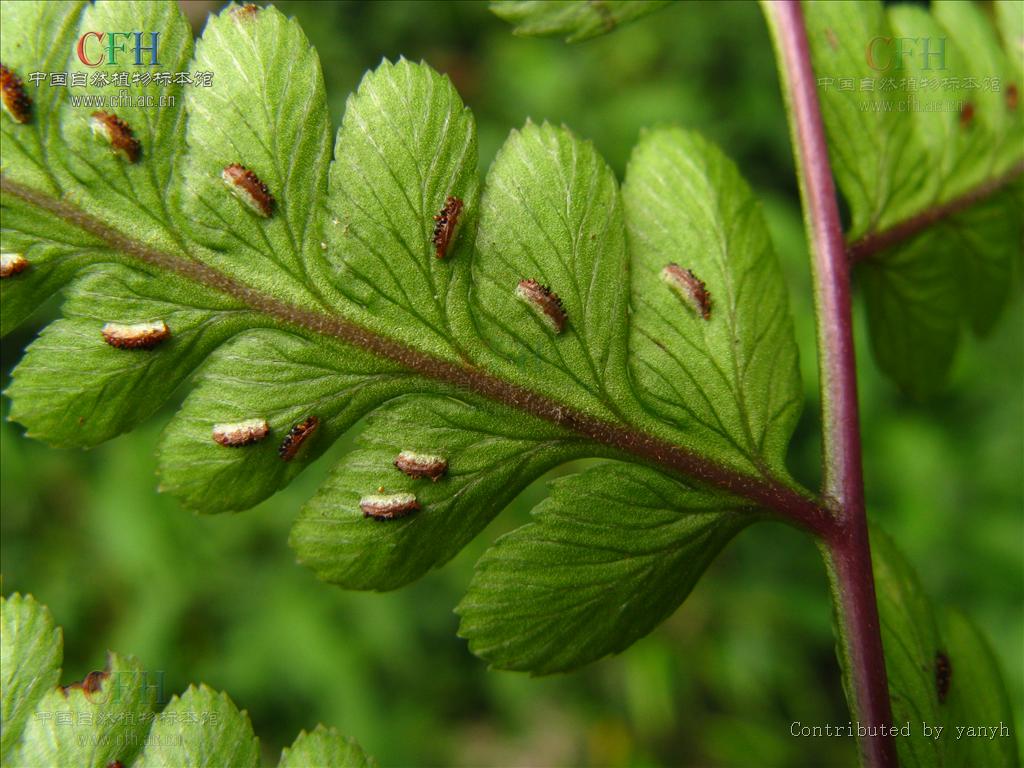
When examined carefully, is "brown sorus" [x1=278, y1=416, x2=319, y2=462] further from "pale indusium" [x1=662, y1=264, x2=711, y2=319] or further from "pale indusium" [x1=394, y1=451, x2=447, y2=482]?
"pale indusium" [x1=662, y1=264, x2=711, y2=319]

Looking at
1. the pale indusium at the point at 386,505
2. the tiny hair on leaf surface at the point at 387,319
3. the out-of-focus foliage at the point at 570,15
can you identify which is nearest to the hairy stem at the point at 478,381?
the tiny hair on leaf surface at the point at 387,319

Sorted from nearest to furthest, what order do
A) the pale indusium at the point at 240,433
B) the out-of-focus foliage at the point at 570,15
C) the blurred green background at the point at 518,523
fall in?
1. the pale indusium at the point at 240,433
2. the out-of-focus foliage at the point at 570,15
3. the blurred green background at the point at 518,523

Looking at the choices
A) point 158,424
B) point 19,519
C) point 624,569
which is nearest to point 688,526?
point 624,569

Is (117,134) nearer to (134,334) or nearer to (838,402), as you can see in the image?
(134,334)

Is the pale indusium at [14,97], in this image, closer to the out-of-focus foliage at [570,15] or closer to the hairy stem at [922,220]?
the out-of-focus foliage at [570,15]

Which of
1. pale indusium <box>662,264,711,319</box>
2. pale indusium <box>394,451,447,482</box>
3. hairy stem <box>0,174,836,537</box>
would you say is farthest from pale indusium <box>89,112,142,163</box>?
pale indusium <box>662,264,711,319</box>

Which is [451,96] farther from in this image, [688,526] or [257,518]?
[257,518]

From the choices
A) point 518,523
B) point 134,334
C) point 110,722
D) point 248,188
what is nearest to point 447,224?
point 248,188
